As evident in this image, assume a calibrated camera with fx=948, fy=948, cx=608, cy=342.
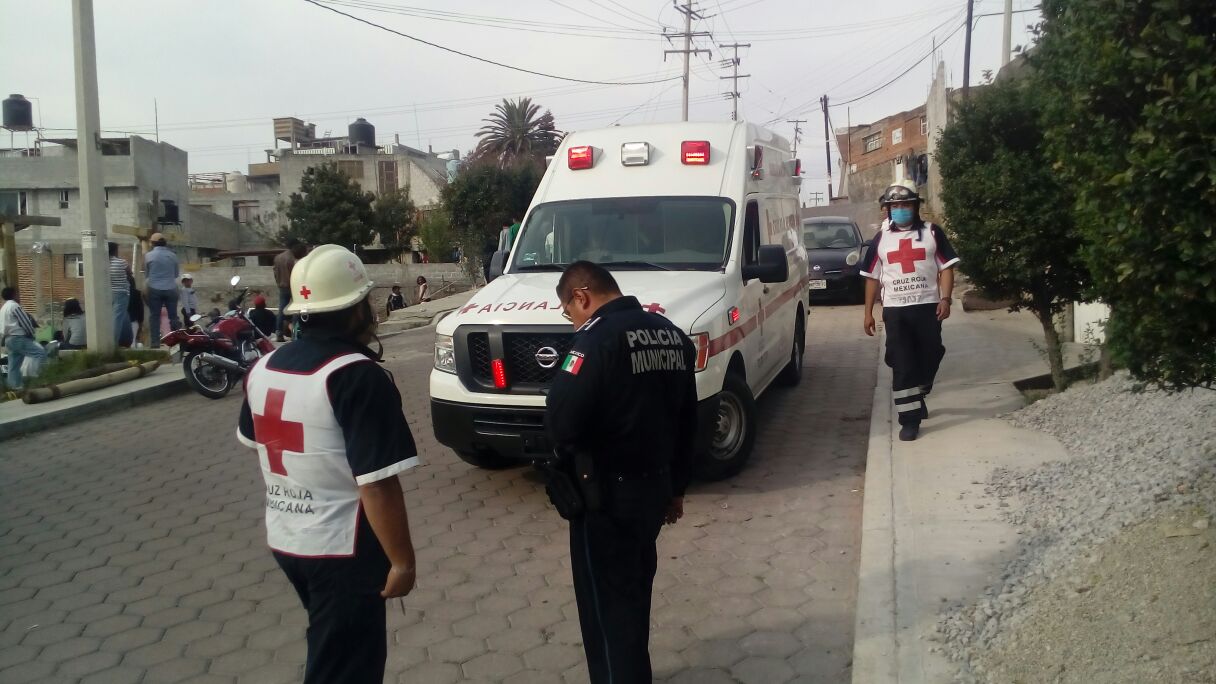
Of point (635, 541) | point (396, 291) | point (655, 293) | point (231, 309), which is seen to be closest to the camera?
point (635, 541)

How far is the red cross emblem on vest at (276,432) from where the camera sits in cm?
289

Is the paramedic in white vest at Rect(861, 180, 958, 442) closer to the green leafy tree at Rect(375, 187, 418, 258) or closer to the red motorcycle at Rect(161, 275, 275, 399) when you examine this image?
the red motorcycle at Rect(161, 275, 275, 399)

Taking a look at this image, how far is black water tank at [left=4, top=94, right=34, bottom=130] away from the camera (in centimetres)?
5434

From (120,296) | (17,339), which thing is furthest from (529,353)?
(120,296)

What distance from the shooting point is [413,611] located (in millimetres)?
4879

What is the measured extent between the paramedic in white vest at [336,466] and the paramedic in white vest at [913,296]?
204 inches

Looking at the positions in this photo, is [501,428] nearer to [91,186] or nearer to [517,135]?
[91,186]

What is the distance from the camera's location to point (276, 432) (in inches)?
116

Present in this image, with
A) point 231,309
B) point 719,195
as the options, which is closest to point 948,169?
point 719,195

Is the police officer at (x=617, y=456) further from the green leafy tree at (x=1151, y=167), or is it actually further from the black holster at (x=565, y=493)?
the green leafy tree at (x=1151, y=167)

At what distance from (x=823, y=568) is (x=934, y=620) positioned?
1024 mm

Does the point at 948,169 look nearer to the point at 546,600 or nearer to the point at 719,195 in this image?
the point at 719,195

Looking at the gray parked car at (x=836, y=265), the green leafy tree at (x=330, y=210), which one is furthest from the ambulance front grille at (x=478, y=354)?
the green leafy tree at (x=330, y=210)

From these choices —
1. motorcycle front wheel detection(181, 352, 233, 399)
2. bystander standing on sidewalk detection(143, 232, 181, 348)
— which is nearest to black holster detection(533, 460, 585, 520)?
motorcycle front wheel detection(181, 352, 233, 399)
